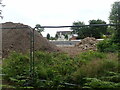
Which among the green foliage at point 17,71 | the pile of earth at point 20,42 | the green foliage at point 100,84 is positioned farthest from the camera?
the pile of earth at point 20,42

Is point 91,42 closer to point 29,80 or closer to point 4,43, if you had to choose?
point 4,43

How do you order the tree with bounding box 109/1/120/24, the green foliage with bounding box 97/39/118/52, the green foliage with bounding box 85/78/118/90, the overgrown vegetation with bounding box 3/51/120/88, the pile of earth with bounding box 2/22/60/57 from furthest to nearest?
the pile of earth with bounding box 2/22/60/57 < the green foliage with bounding box 97/39/118/52 < the tree with bounding box 109/1/120/24 < the overgrown vegetation with bounding box 3/51/120/88 < the green foliage with bounding box 85/78/118/90

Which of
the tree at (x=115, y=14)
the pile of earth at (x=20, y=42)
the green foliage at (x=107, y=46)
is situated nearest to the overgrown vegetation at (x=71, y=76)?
the tree at (x=115, y=14)

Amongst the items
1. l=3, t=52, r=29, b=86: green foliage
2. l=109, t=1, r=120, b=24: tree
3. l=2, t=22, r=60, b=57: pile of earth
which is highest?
l=109, t=1, r=120, b=24: tree

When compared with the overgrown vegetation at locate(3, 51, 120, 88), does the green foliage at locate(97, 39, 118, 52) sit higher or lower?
higher

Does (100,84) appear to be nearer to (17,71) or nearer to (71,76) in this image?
(71,76)

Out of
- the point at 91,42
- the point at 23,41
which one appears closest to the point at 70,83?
the point at 23,41

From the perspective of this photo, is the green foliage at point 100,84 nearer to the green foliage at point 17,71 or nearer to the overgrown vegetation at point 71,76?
the overgrown vegetation at point 71,76

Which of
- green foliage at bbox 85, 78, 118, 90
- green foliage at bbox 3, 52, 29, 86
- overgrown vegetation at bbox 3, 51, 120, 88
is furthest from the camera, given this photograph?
green foliage at bbox 3, 52, 29, 86

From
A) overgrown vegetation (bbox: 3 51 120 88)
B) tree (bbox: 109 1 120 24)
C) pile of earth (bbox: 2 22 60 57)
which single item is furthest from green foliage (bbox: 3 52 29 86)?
pile of earth (bbox: 2 22 60 57)

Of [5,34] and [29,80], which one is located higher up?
[5,34]

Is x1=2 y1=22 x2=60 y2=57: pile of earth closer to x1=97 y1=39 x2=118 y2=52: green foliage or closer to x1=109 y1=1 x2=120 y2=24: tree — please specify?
x1=97 y1=39 x2=118 y2=52: green foliage

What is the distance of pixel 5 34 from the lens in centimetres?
1460

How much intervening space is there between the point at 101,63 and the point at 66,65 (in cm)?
106
